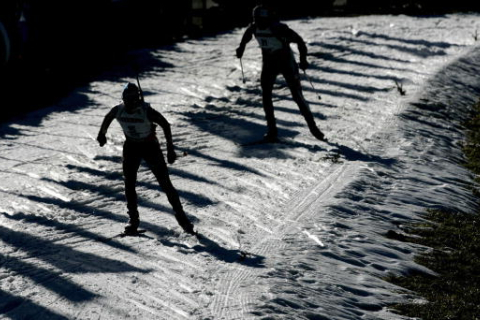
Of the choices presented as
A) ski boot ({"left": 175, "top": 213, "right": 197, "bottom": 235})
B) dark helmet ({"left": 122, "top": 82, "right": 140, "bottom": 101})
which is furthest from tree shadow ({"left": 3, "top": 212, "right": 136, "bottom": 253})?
dark helmet ({"left": 122, "top": 82, "right": 140, "bottom": 101})

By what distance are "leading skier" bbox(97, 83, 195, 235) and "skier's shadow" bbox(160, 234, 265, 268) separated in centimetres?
27

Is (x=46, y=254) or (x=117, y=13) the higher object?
(x=117, y=13)

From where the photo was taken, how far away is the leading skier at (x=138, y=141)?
6.62 meters

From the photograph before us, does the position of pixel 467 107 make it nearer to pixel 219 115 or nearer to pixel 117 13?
pixel 219 115

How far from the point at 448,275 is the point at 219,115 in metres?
6.49

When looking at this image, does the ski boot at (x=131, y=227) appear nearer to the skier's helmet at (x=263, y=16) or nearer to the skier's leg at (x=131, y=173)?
the skier's leg at (x=131, y=173)

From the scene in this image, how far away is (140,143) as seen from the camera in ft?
22.3

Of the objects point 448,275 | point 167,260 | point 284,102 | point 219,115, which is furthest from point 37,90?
point 448,275

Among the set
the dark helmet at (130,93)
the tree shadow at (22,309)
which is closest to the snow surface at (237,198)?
the tree shadow at (22,309)

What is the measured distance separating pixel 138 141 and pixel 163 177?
51cm

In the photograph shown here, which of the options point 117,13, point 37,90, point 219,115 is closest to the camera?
point 219,115

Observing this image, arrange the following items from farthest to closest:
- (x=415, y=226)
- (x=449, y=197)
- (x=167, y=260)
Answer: (x=449, y=197) < (x=415, y=226) < (x=167, y=260)

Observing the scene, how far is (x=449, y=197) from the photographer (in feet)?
28.6

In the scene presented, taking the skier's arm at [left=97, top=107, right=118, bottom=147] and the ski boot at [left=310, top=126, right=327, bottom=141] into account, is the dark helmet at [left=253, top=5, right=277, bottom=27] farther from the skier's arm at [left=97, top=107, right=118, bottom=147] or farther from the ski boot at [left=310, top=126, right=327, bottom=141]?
the skier's arm at [left=97, top=107, right=118, bottom=147]
